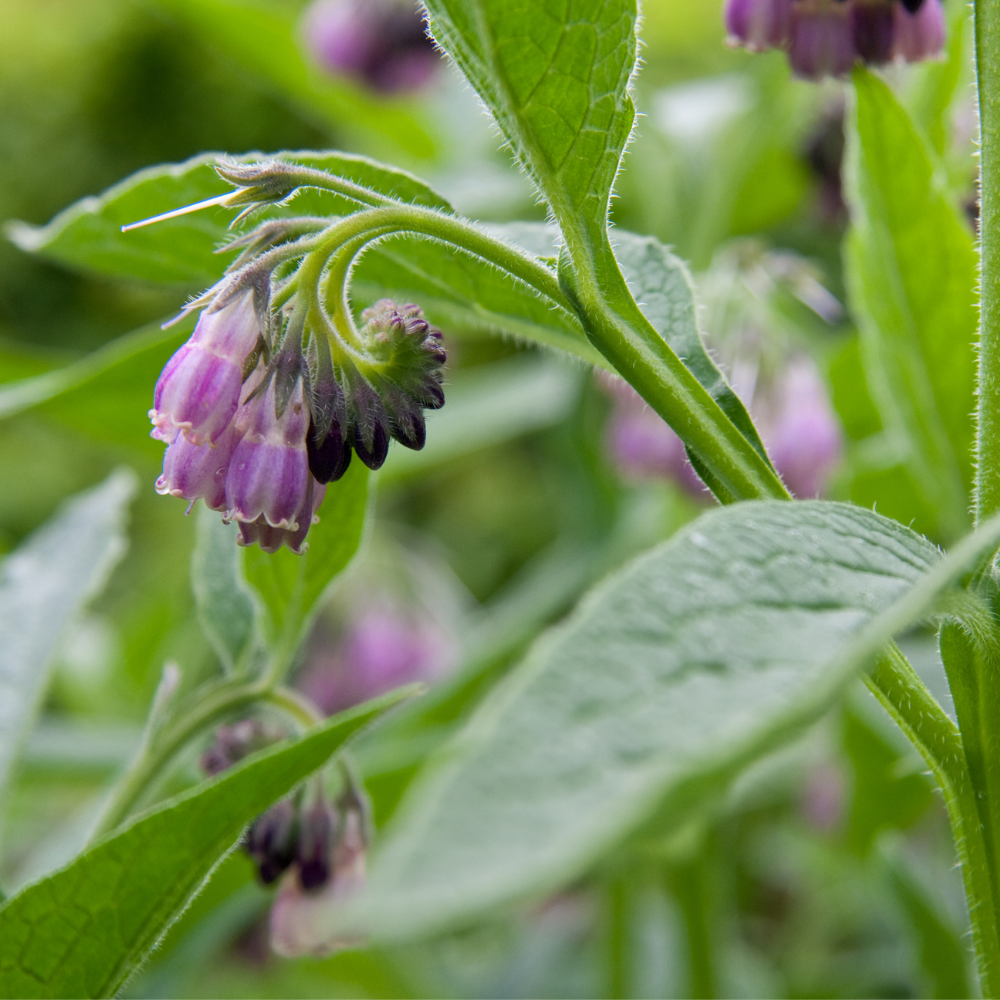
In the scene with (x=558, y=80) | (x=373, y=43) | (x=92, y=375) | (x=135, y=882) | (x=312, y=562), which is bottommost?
(x=135, y=882)

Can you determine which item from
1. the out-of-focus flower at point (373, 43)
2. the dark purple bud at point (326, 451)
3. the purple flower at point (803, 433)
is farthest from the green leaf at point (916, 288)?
the out-of-focus flower at point (373, 43)

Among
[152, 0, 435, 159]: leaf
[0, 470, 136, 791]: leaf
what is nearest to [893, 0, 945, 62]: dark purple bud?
[0, 470, 136, 791]: leaf

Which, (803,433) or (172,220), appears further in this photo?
(803,433)

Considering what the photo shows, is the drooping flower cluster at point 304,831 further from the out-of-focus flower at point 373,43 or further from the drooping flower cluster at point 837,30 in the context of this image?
the out-of-focus flower at point 373,43

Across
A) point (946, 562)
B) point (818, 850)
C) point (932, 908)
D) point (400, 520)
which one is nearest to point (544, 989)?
point (818, 850)

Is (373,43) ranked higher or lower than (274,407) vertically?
higher

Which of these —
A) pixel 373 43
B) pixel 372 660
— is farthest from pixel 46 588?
pixel 373 43

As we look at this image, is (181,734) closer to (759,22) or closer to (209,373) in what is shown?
(209,373)

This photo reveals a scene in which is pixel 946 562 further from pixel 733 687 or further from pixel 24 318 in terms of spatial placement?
pixel 24 318
